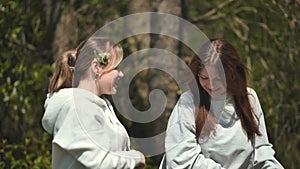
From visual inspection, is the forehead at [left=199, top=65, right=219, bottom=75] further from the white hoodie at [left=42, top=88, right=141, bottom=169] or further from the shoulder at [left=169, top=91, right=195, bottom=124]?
the white hoodie at [left=42, top=88, right=141, bottom=169]

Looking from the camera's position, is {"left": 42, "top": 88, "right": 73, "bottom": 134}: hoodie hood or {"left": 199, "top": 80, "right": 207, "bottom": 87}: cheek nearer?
{"left": 42, "top": 88, "right": 73, "bottom": 134}: hoodie hood

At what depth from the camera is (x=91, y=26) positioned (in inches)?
278

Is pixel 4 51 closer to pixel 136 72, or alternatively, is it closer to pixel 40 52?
pixel 40 52

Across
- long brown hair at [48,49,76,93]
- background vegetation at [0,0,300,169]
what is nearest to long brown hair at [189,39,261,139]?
long brown hair at [48,49,76,93]

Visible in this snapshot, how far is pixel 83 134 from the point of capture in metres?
3.43

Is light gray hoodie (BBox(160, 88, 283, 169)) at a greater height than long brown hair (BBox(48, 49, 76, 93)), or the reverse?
long brown hair (BBox(48, 49, 76, 93))

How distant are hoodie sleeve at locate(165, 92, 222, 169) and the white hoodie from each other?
0.16m

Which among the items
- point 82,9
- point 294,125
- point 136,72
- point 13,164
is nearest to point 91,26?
point 82,9

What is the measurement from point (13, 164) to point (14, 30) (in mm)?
1184

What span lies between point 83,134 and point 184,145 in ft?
1.56

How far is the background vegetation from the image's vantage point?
667cm

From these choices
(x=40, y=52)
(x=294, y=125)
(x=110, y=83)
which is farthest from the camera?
(x=40, y=52)

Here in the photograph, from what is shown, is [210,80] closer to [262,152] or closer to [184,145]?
[184,145]

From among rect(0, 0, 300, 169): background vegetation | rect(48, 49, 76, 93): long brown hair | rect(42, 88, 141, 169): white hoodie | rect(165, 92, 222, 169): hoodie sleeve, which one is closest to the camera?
rect(42, 88, 141, 169): white hoodie
